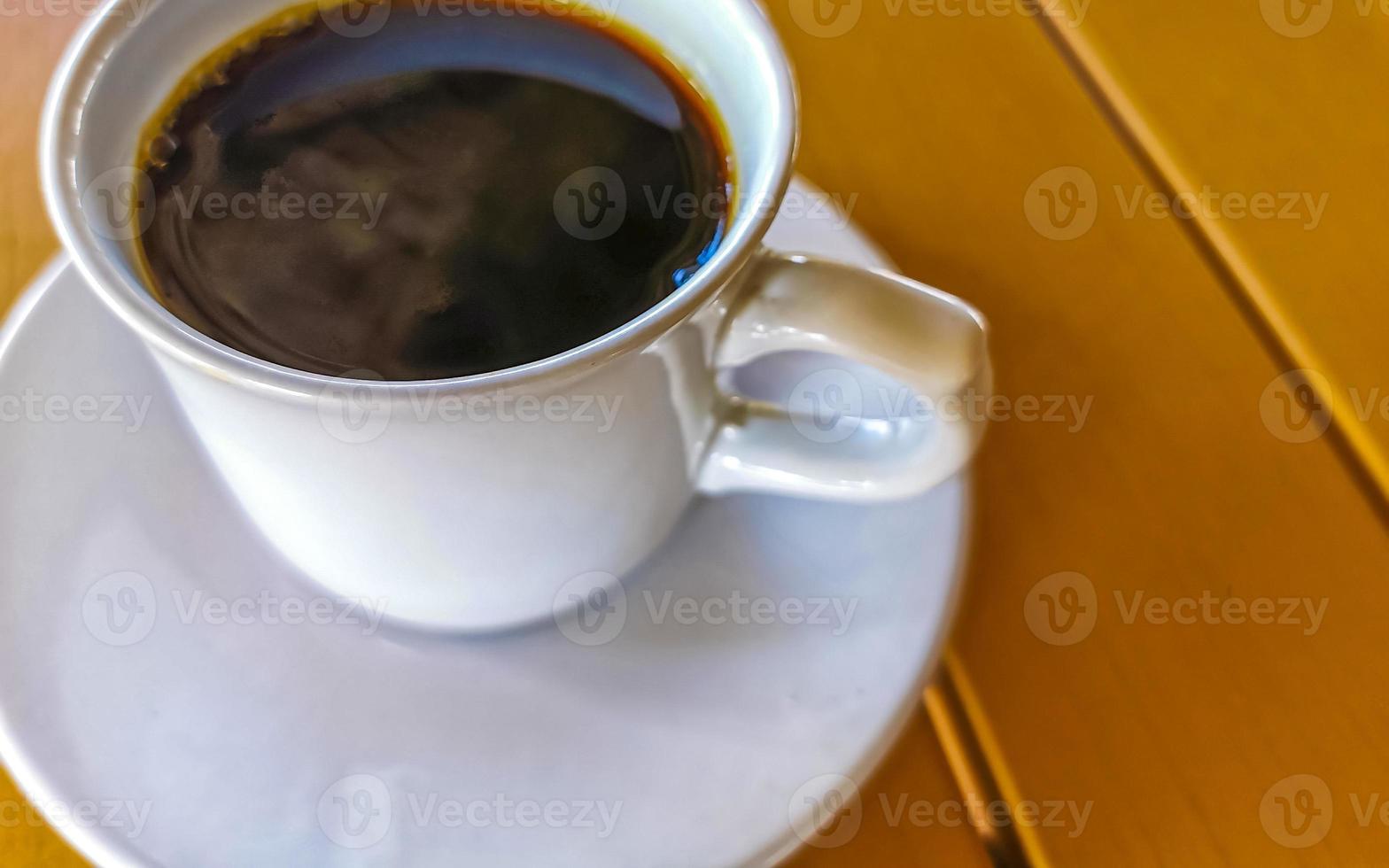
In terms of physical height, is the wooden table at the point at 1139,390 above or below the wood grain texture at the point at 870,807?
above

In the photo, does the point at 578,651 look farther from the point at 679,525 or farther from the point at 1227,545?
the point at 1227,545

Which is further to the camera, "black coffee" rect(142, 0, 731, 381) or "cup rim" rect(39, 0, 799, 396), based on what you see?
"black coffee" rect(142, 0, 731, 381)

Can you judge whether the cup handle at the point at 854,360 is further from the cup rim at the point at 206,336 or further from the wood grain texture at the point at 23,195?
the wood grain texture at the point at 23,195

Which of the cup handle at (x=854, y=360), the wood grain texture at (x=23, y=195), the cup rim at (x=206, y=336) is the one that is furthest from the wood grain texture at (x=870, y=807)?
the cup rim at (x=206, y=336)

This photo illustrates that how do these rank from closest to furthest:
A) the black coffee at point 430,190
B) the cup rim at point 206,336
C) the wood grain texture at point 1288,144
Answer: the cup rim at point 206,336 → the black coffee at point 430,190 → the wood grain texture at point 1288,144

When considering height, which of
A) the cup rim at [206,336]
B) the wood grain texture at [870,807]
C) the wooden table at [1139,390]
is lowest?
the wood grain texture at [870,807]

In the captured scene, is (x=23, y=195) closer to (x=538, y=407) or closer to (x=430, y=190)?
(x=430, y=190)

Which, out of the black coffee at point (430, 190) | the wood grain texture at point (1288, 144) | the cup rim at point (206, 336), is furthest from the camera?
the wood grain texture at point (1288, 144)

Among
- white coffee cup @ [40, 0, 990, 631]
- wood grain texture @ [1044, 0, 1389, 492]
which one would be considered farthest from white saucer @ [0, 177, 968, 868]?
wood grain texture @ [1044, 0, 1389, 492]

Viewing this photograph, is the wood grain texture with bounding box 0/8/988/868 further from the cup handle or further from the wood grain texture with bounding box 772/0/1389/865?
the cup handle
